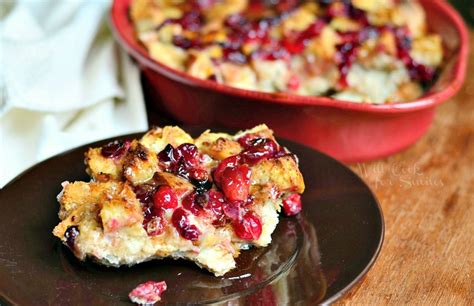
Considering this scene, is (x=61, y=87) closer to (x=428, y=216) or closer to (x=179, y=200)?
(x=179, y=200)

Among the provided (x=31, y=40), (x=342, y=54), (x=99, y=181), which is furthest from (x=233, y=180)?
(x=31, y=40)

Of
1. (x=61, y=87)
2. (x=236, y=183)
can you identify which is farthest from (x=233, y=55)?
(x=236, y=183)

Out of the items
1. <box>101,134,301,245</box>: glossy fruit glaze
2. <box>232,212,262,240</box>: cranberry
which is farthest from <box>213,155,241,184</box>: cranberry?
<box>232,212,262,240</box>: cranberry

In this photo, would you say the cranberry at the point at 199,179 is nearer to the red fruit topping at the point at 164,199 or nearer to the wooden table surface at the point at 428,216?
the red fruit topping at the point at 164,199

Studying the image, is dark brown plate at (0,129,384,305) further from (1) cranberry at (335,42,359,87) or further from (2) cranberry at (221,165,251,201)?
(1) cranberry at (335,42,359,87)

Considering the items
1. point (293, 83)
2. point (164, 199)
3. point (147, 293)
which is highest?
point (164, 199)

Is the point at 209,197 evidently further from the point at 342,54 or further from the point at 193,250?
the point at 342,54

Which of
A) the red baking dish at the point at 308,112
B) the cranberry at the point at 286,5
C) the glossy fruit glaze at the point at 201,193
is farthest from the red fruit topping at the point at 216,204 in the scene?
the cranberry at the point at 286,5
